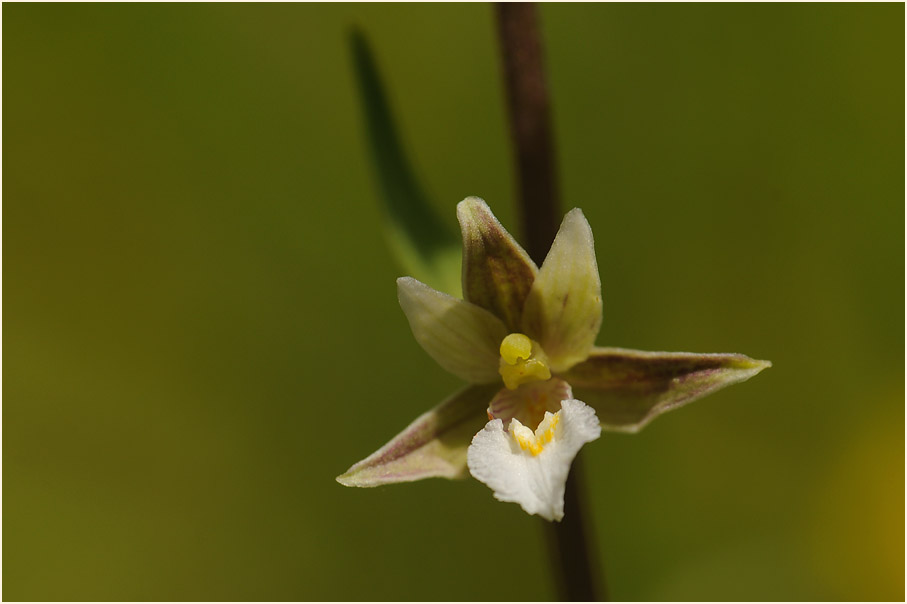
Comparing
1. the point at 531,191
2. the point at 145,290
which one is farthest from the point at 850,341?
the point at 145,290

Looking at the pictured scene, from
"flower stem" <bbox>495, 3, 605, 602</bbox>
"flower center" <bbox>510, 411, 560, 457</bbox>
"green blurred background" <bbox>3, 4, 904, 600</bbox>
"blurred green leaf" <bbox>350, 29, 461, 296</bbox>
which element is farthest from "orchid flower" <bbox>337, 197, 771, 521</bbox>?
"green blurred background" <bbox>3, 4, 904, 600</bbox>

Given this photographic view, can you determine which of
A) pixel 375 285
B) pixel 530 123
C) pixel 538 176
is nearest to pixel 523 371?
pixel 538 176

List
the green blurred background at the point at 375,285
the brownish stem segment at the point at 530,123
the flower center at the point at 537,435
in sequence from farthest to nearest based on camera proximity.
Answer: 1. the green blurred background at the point at 375,285
2. the brownish stem segment at the point at 530,123
3. the flower center at the point at 537,435

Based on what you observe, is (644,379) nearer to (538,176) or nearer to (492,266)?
(492,266)

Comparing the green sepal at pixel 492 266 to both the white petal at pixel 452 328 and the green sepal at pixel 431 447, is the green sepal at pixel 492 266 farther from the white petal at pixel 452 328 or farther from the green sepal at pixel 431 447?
the green sepal at pixel 431 447

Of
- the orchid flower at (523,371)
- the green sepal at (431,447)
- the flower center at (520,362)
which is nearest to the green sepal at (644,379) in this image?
the orchid flower at (523,371)

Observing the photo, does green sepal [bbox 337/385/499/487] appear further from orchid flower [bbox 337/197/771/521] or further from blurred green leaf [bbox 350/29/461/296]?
blurred green leaf [bbox 350/29/461/296]

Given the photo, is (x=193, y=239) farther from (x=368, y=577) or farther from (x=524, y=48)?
(x=524, y=48)
